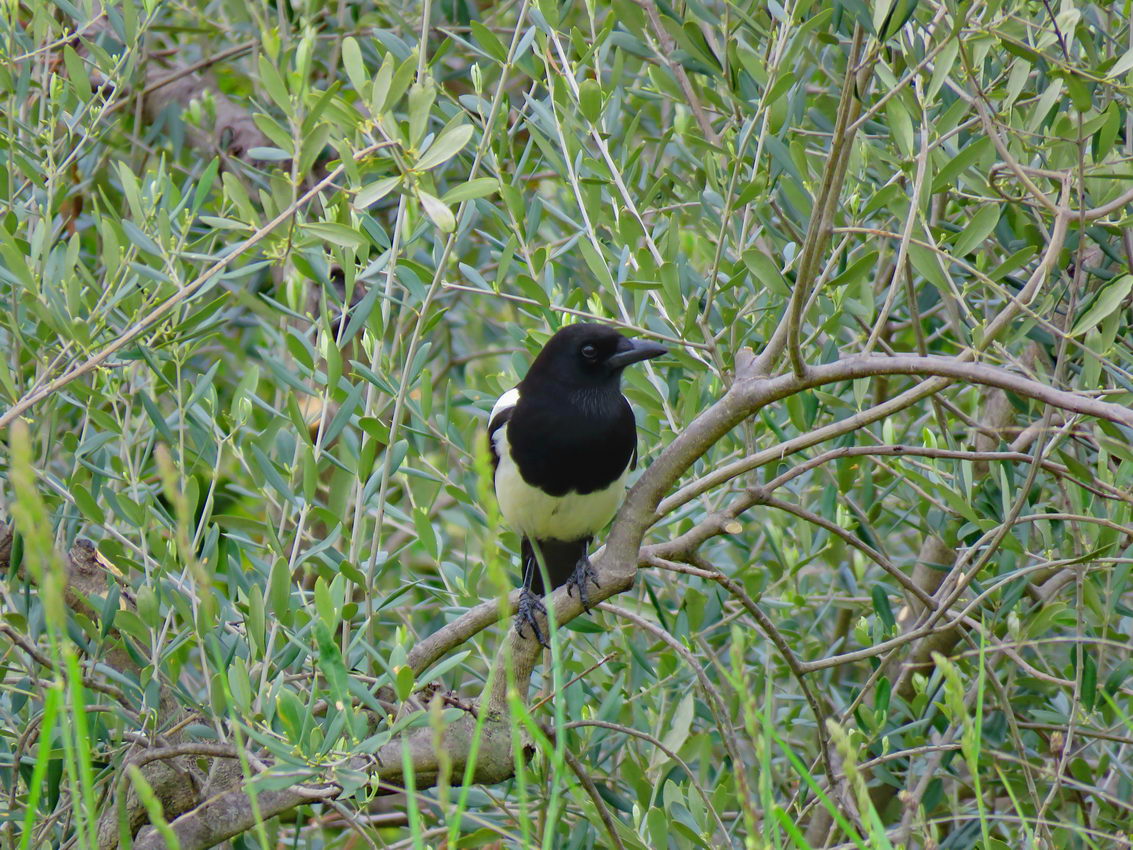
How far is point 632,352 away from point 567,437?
14.5 inches

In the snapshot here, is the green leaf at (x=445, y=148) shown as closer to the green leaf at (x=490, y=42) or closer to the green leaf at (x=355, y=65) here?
the green leaf at (x=355, y=65)

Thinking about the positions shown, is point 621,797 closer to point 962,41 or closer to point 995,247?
point 995,247

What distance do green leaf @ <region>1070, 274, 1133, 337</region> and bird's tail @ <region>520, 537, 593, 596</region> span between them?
5.52ft

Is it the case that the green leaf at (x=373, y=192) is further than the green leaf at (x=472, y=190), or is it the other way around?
the green leaf at (x=472, y=190)

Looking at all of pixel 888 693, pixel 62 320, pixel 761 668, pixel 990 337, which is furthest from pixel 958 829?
pixel 62 320

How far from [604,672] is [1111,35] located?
1978mm

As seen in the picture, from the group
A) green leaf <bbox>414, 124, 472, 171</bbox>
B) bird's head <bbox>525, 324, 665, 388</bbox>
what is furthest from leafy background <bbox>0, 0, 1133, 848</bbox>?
bird's head <bbox>525, 324, 665, 388</bbox>

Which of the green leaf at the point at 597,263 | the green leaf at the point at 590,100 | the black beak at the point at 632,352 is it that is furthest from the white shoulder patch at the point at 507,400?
the green leaf at the point at 590,100

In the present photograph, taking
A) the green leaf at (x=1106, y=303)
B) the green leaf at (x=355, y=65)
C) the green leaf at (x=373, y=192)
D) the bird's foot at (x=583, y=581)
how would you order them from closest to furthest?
the green leaf at (x=373, y=192) < the green leaf at (x=355, y=65) < the green leaf at (x=1106, y=303) < the bird's foot at (x=583, y=581)

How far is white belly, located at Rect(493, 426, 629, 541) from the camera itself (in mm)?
3635

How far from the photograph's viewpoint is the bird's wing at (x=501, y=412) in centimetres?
368

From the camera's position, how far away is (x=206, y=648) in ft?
8.95

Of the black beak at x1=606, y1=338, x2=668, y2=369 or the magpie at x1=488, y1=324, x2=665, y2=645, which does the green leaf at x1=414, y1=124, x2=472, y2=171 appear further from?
the magpie at x1=488, y1=324, x2=665, y2=645

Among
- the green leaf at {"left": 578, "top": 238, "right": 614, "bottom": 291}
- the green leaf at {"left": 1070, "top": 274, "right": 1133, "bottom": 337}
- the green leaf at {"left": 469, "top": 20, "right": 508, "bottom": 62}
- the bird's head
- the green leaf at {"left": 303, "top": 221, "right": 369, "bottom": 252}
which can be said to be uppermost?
the green leaf at {"left": 469, "top": 20, "right": 508, "bottom": 62}
